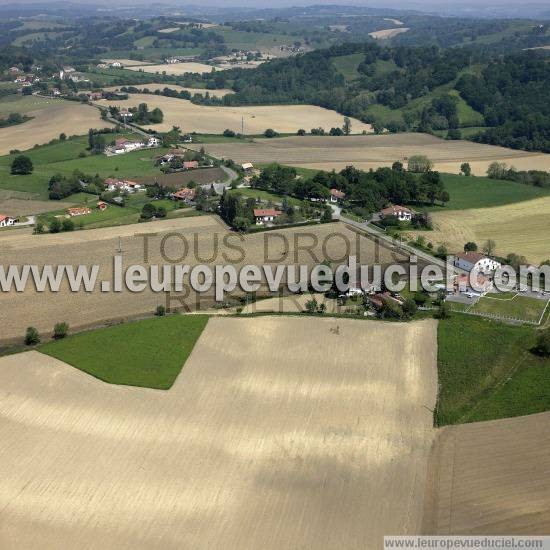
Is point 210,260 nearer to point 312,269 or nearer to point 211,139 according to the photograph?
point 312,269

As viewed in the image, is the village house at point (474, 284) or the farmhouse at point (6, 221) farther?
the farmhouse at point (6, 221)

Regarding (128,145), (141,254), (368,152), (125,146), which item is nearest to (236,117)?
(128,145)

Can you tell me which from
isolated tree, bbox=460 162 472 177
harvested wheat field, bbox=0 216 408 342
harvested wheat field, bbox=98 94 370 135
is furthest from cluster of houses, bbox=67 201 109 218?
harvested wheat field, bbox=98 94 370 135

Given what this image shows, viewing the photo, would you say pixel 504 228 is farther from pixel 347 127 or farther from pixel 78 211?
pixel 347 127

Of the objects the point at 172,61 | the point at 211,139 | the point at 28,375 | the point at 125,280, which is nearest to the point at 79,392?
the point at 28,375

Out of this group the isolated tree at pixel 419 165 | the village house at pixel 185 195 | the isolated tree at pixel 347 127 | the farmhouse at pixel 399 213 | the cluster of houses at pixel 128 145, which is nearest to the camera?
the farmhouse at pixel 399 213

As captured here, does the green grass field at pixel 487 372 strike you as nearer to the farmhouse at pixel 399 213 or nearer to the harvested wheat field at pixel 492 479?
the harvested wheat field at pixel 492 479

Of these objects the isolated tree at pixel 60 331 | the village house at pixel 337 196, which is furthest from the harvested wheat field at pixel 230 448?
the village house at pixel 337 196
